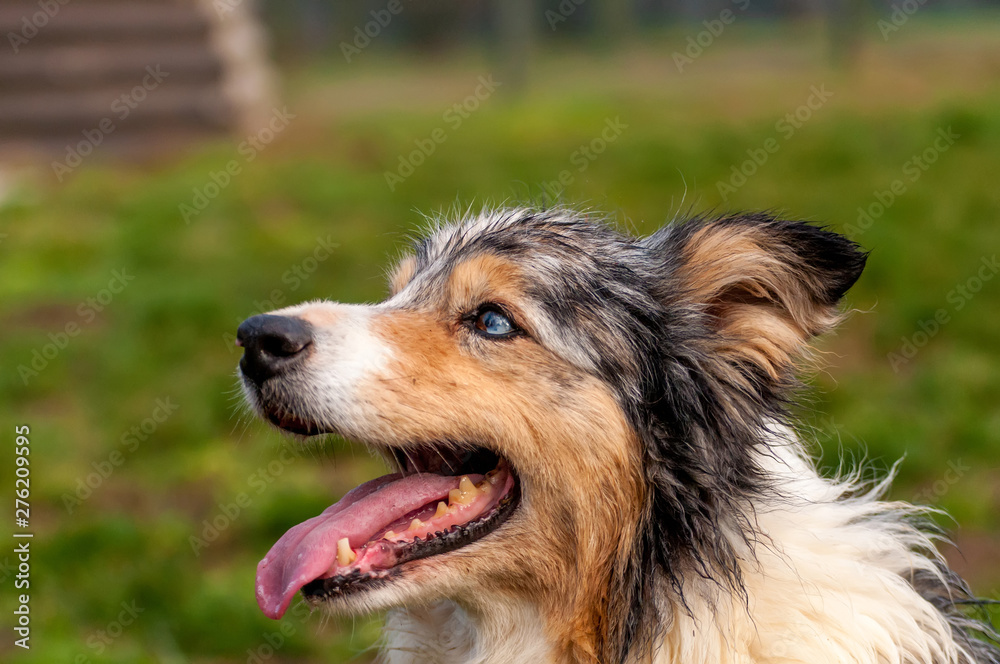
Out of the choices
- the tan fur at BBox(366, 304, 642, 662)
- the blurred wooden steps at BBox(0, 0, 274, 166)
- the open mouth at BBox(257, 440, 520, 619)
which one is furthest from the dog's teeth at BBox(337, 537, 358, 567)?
the blurred wooden steps at BBox(0, 0, 274, 166)

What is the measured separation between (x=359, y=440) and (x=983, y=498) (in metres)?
3.73

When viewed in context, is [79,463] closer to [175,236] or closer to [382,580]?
[175,236]

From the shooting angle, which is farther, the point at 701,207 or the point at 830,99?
the point at 830,99

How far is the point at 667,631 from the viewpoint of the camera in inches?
114

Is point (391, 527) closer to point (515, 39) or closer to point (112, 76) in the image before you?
point (515, 39)

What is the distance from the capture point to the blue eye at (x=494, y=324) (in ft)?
10.2

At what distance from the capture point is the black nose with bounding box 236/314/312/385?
290 centimetres

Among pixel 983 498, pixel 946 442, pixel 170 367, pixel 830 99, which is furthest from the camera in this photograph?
pixel 830 99

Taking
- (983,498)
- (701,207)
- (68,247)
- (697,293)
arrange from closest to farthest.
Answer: (697,293) < (983,498) < (701,207) < (68,247)

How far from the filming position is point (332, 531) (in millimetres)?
2963

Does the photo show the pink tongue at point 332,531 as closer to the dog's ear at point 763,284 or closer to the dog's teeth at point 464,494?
the dog's teeth at point 464,494

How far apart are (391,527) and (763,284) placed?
128cm

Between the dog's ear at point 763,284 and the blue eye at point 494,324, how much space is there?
51 cm

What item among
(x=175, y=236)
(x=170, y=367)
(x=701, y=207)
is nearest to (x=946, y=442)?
(x=701, y=207)
